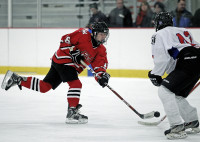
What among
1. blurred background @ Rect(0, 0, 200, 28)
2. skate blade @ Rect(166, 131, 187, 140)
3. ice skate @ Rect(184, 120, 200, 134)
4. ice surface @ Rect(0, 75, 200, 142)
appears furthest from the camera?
blurred background @ Rect(0, 0, 200, 28)

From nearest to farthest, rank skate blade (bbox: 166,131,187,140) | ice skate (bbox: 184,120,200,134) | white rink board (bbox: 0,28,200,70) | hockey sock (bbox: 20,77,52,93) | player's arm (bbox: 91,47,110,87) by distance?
skate blade (bbox: 166,131,187,140)
ice skate (bbox: 184,120,200,134)
player's arm (bbox: 91,47,110,87)
hockey sock (bbox: 20,77,52,93)
white rink board (bbox: 0,28,200,70)

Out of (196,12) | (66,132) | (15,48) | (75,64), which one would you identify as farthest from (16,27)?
(66,132)

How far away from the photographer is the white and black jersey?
2711 millimetres

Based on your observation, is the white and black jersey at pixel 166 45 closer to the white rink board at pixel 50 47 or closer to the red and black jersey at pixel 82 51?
the red and black jersey at pixel 82 51

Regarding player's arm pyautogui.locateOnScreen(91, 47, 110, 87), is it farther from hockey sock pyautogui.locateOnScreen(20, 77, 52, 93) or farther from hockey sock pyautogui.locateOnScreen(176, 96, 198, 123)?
hockey sock pyautogui.locateOnScreen(176, 96, 198, 123)

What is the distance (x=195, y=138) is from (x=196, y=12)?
5103mm

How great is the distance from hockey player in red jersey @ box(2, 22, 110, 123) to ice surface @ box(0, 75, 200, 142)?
0.73 feet

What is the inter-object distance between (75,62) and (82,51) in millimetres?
114

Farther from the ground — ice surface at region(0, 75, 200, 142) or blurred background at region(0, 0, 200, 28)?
blurred background at region(0, 0, 200, 28)

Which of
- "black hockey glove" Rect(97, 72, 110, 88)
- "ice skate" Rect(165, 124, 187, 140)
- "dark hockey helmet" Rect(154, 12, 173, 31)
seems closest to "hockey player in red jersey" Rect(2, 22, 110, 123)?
"black hockey glove" Rect(97, 72, 110, 88)

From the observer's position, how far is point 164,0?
764cm

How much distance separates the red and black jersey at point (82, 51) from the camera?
11.6ft

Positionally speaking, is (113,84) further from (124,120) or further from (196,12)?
(124,120)

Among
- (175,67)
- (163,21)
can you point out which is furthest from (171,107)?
(163,21)
